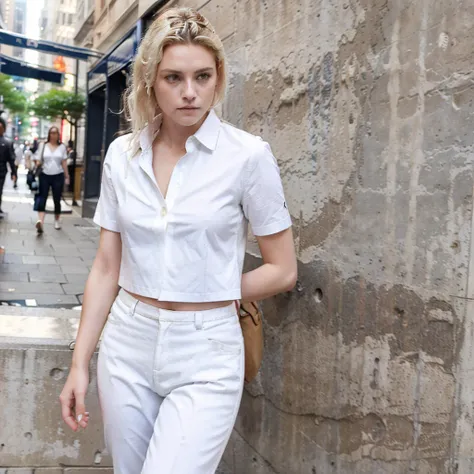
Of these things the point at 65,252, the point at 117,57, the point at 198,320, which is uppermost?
the point at 117,57

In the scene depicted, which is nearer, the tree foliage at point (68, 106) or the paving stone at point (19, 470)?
the paving stone at point (19, 470)

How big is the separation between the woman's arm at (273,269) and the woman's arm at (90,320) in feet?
1.36

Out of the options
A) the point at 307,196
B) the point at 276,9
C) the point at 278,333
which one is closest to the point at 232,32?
the point at 276,9

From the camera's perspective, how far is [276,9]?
11.3 feet

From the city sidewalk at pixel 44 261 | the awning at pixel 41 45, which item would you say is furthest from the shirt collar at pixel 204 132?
the awning at pixel 41 45

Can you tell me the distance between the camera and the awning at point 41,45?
1382cm

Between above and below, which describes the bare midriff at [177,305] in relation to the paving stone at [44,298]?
above

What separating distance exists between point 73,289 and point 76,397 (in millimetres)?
5428

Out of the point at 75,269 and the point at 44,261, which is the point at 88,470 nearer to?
the point at 75,269

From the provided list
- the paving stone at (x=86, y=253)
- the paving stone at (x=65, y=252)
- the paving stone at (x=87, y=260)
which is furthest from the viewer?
the paving stone at (x=86, y=253)

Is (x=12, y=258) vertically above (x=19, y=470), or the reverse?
(x=12, y=258)

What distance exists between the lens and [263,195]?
209cm

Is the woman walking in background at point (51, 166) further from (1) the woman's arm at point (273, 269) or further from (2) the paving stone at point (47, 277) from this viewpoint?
(1) the woman's arm at point (273, 269)

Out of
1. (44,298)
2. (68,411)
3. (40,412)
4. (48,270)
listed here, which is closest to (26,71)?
(48,270)
